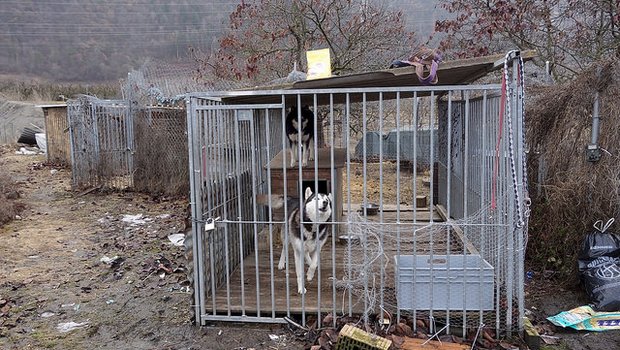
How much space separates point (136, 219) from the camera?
1020 centimetres

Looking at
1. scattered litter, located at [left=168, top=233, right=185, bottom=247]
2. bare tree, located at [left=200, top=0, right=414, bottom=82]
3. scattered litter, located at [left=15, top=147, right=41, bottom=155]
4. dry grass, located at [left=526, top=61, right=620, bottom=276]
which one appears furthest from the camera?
scattered litter, located at [left=15, top=147, right=41, bottom=155]

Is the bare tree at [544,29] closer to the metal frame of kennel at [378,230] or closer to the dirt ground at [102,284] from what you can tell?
the metal frame of kennel at [378,230]

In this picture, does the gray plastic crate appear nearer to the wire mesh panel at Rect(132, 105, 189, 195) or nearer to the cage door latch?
the cage door latch

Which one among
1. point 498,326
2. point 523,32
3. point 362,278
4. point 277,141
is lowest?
point 498,326

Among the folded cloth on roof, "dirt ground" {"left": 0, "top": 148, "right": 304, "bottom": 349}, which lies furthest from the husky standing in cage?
the folded cloth on roof

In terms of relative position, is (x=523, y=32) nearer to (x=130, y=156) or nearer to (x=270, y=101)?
(x=270, y=101)

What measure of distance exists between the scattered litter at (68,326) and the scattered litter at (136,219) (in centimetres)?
469

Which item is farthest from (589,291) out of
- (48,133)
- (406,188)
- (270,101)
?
(48,133)

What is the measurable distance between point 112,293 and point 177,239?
7.47 feet

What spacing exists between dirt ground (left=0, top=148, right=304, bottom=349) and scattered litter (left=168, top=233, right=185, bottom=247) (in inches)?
3.8

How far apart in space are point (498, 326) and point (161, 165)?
32.2ft

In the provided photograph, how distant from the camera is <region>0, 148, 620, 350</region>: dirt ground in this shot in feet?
15.7

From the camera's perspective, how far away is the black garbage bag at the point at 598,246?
5.27 meters

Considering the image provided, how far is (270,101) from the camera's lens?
6375 millimetres
